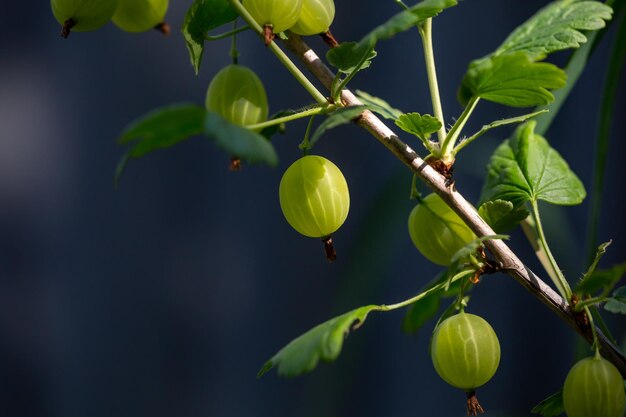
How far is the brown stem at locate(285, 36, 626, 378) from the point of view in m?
0.42

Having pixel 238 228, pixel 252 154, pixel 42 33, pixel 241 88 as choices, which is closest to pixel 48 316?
pixel 238 228

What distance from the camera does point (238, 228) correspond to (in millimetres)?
1661

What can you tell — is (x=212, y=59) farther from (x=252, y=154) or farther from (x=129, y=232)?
(x=252, y=154)

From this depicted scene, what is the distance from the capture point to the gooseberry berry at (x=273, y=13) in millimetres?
398

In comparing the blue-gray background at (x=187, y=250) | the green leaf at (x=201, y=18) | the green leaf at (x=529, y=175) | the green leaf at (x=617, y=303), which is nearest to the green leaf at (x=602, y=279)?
the green leaf at (x=617, y=303)

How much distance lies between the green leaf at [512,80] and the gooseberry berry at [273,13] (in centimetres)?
10

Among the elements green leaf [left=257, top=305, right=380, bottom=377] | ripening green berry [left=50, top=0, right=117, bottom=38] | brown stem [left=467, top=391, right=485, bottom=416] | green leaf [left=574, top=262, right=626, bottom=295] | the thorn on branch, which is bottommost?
brown stem [left=467, top=391, right=485, bottom=416]

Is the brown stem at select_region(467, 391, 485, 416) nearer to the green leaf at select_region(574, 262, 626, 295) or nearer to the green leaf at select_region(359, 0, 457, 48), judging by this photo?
the green leaf at select_region(574, 262, 626, 295)

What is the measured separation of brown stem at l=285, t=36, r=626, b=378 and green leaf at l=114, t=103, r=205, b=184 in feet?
0.41

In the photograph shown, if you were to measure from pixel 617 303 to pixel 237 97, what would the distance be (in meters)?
0.24

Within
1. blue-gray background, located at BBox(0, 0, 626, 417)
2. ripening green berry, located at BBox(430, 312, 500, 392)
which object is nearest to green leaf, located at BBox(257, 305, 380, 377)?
ripening green berry, located at BBox(430, 312, 500, 392)

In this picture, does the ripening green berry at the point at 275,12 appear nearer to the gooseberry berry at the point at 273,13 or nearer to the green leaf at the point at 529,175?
the gooseberry berry at the point at 273,13

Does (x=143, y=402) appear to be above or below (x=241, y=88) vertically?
below

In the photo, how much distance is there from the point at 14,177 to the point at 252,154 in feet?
4.76
